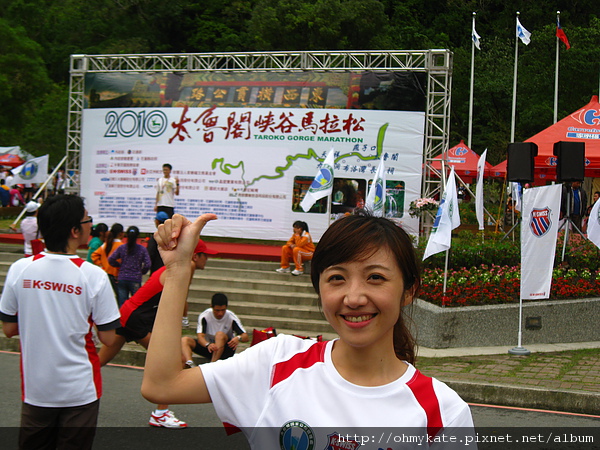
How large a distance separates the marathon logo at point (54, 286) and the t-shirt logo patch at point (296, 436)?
215cm

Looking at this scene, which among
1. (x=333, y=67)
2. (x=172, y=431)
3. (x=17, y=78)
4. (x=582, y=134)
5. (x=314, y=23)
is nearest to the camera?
(x=172, y=431)

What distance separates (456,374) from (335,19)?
26177 mm

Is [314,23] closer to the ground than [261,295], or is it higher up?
higher up

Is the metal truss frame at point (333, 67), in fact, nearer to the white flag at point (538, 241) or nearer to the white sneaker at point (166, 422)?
the white flag at point (538, 241)

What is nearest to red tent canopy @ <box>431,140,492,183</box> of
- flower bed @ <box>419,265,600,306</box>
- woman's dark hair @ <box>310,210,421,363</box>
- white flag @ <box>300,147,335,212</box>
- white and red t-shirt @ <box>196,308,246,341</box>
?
white flag @ <box>300,147,335,212</box>

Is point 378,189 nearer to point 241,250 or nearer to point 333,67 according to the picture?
point 241,250

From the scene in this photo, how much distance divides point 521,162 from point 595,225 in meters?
1.46

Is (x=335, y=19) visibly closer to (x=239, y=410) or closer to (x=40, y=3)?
(x=40, y=3)

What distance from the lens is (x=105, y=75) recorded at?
59.2ft

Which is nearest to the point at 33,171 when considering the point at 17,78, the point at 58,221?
the point at 17,78

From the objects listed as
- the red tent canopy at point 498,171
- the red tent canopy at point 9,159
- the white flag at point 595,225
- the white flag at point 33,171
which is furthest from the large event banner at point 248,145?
the red tent canopy at point 9,159

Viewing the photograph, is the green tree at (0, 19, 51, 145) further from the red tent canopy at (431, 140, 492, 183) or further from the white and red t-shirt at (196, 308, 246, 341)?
the white and red t-shirt at (196, 308, 246, 341)

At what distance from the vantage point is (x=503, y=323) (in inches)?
411

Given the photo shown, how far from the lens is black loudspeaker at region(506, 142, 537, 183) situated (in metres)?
10.2
